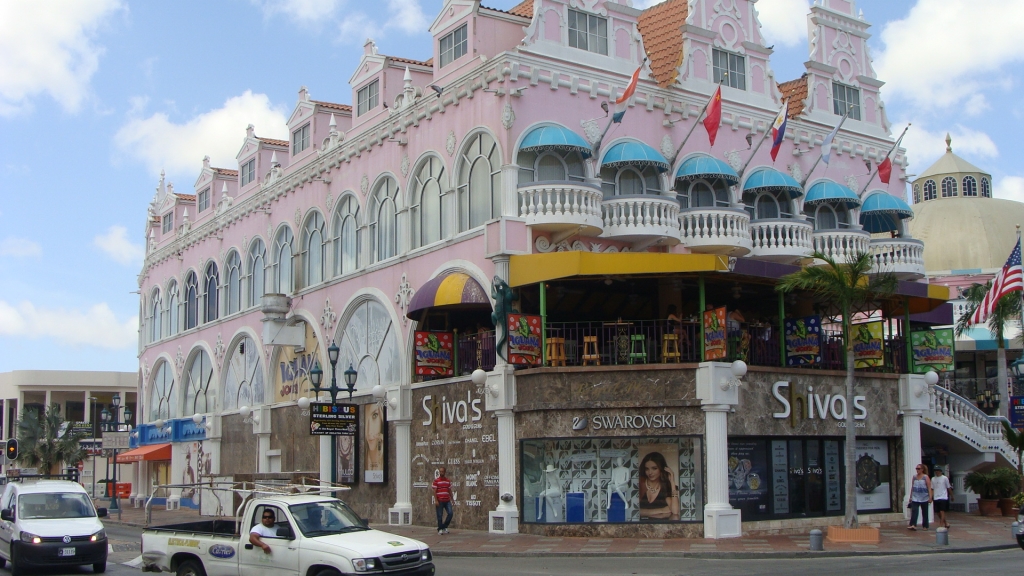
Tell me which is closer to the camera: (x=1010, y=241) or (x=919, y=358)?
(x=919, y=358)

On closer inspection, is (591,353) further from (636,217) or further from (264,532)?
A: (264,532)

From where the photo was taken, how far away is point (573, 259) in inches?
995

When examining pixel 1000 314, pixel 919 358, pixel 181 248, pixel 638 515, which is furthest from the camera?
pixel 181 248

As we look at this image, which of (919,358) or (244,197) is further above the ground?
(244,197)

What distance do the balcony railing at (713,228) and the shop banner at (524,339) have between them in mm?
5829

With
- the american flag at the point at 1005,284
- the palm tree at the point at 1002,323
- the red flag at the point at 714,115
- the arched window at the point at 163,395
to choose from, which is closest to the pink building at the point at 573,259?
the red flag at the point at 714,115

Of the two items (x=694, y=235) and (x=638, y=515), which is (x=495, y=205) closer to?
(x=694, y=235)

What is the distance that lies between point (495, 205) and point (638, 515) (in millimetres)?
8872

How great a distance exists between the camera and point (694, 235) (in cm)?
2975

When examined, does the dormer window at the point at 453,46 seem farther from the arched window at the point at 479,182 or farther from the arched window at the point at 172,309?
the arched window at the point at 172,309

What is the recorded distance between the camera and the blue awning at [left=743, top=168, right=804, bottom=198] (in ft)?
103

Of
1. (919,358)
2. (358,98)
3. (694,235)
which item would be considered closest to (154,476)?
(358,98)

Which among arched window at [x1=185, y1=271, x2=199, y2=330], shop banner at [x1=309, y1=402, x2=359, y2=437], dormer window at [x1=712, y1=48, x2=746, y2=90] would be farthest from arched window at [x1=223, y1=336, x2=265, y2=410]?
dormer window at [x1=712, y1=48, x2=746, y2=90]

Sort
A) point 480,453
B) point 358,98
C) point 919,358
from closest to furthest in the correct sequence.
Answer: point 480,453, point 919,358, point 358,98
